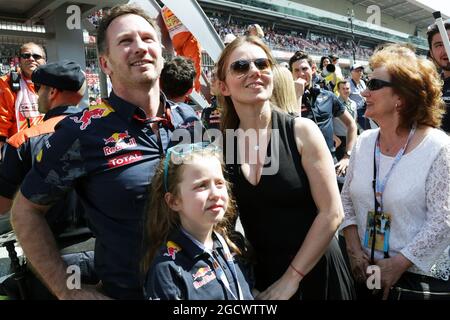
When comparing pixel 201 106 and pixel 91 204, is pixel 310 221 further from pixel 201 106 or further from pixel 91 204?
pixel 201 106

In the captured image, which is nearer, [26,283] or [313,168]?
[313,168]

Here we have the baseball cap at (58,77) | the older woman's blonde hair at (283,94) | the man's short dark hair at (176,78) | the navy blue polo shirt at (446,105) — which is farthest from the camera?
the man's short dark hair at (176,78)

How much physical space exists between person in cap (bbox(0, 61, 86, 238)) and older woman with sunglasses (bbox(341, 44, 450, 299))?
65.1 inches

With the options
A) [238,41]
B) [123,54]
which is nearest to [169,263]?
[123,54]

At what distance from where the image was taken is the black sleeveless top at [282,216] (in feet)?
5.70

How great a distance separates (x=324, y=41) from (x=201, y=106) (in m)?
44.1

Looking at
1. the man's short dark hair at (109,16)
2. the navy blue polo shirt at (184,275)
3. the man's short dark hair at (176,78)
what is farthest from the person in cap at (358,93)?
the navy blue polo shirt at (184,275)

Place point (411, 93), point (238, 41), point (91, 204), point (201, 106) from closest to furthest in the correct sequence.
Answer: point (91, 204)
point (238, 41)
point (411, 93)
point (201, 106)

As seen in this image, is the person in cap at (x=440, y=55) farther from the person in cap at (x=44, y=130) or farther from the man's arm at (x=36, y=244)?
the man's arm at (x=36, y=244)

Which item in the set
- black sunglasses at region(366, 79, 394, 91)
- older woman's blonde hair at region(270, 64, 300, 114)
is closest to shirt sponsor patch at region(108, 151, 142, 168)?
older woman's blonde hair at region(270, 64, 300, 114)

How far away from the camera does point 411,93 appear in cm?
207

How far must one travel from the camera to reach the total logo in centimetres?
165

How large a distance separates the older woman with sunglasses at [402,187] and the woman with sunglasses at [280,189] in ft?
0.97

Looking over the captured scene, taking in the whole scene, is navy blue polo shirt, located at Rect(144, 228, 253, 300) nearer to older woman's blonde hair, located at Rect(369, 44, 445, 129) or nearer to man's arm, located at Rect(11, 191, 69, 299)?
man's arm, located at Rect(11, 191, 69, 299)
